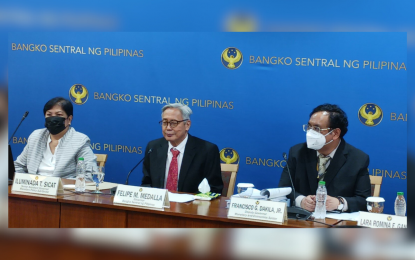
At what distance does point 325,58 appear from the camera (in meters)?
3.23

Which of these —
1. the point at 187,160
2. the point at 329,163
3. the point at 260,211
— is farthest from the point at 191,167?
the point at 260,211

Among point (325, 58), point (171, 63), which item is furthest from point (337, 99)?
point (171, 63)

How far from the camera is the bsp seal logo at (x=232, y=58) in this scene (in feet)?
11.4

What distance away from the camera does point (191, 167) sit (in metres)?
3.02

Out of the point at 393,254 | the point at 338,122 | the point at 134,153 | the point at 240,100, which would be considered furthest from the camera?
the point at 134,153

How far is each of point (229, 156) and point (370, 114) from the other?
115cm

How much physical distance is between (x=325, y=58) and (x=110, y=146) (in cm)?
198

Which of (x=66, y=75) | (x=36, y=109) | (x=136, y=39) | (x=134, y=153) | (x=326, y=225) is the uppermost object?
(x=136, y=39)

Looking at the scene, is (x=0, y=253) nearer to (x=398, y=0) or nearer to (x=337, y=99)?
(x=398, y=0)

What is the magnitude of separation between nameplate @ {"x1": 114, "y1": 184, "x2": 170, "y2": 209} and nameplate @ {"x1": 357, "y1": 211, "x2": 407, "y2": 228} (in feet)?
3.17

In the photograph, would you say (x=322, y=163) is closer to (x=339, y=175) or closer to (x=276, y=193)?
(x=339, y=175)

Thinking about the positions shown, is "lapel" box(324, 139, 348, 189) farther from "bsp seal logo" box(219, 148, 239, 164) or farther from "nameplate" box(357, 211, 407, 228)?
"bsp seal logo" box(219, 148, 239, 164)

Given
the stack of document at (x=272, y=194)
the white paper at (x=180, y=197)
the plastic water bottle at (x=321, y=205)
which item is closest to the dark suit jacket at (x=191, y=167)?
the white paper at (x=180, y=197)

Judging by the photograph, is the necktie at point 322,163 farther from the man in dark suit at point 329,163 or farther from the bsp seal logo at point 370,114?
the bsp seal logo at point 370,114
